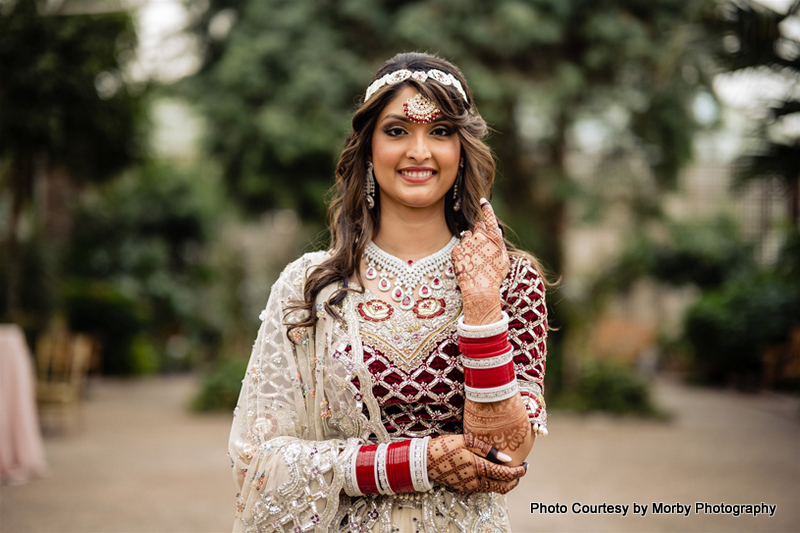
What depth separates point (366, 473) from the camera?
1733 mm

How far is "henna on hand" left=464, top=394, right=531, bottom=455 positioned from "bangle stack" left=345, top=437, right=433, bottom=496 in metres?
0.13

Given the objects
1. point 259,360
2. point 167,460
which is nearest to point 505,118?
point 167,460

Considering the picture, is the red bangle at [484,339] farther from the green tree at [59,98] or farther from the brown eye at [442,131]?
the green tree at [59,98]

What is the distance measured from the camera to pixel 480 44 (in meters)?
9.14

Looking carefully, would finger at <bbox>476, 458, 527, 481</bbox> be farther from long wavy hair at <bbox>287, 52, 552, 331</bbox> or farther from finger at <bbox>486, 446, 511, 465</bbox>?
long wavy hair at <bbox>287, 52, 552, 331</bbox>

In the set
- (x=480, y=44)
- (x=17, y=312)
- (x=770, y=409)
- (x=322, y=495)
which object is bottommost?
(x=770, y=409)

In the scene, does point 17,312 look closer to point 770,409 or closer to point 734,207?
point 770,409

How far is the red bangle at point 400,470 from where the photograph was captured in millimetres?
1716

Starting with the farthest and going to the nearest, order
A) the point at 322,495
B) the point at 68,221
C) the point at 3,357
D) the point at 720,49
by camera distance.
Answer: the point at 68,221 < the point at 720,49 < the point at 3,357 < the point at 322,495

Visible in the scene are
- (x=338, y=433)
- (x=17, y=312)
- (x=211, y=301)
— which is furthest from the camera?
(x=211, y=301)

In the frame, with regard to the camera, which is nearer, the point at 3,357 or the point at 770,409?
the point at 3,357

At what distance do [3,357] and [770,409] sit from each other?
10084mm

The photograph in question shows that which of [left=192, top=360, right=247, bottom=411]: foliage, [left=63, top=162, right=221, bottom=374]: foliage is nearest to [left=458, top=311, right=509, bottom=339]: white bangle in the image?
Result: [left=192, top=360, right=247, bottom=411]: foliage

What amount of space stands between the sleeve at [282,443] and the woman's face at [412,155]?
0.37 metres
